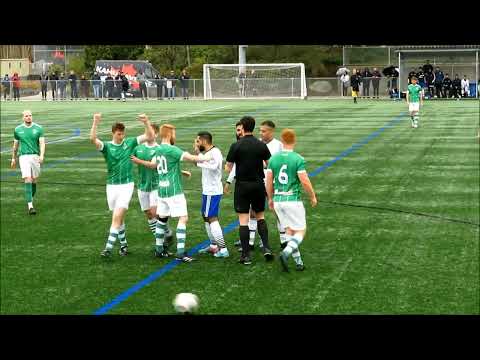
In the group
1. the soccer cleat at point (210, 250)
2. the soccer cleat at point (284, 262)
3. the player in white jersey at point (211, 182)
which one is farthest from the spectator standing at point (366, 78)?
the soccer cleat at point (284, 262)

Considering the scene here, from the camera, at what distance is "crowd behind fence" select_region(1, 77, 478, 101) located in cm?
5334

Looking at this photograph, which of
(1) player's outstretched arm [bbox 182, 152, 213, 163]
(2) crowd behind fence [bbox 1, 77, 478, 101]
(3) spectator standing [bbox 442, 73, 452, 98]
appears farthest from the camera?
(2) crowd behind fence [bbox 1, 77, 478, 101]

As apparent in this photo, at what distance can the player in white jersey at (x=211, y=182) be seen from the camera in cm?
1057

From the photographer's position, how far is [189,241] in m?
13.0

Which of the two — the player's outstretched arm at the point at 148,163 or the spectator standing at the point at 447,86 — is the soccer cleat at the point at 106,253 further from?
the spectator standing at the point at 447,86

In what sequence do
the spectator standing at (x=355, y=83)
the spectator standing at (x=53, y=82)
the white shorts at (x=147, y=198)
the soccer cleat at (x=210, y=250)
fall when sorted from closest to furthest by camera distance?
the white shorts at (x=147, y=198) < the soccer cleat at (x=210, y=250) < the spectator standing at (x=355, y=83) < the spectator standing at (x=53, y=82)

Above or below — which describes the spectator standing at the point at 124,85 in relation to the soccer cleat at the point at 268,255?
above

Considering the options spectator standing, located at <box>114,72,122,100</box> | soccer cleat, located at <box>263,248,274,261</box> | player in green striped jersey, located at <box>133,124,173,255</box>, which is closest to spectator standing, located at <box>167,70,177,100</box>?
spectator standing, located at <box>114,72,122,100</box>

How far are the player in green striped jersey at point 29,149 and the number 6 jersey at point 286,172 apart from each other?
263 inches

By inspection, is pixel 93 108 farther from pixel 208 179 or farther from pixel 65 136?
pixel 208 179

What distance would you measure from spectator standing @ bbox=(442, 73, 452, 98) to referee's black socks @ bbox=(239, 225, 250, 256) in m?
40.9

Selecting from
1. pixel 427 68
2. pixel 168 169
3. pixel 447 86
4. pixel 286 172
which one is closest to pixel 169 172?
pixel 168 169

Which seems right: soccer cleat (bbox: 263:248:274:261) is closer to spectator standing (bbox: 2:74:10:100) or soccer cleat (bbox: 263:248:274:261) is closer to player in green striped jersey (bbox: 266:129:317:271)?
player in green striped jersey (bbox: 266:129:317:271)
